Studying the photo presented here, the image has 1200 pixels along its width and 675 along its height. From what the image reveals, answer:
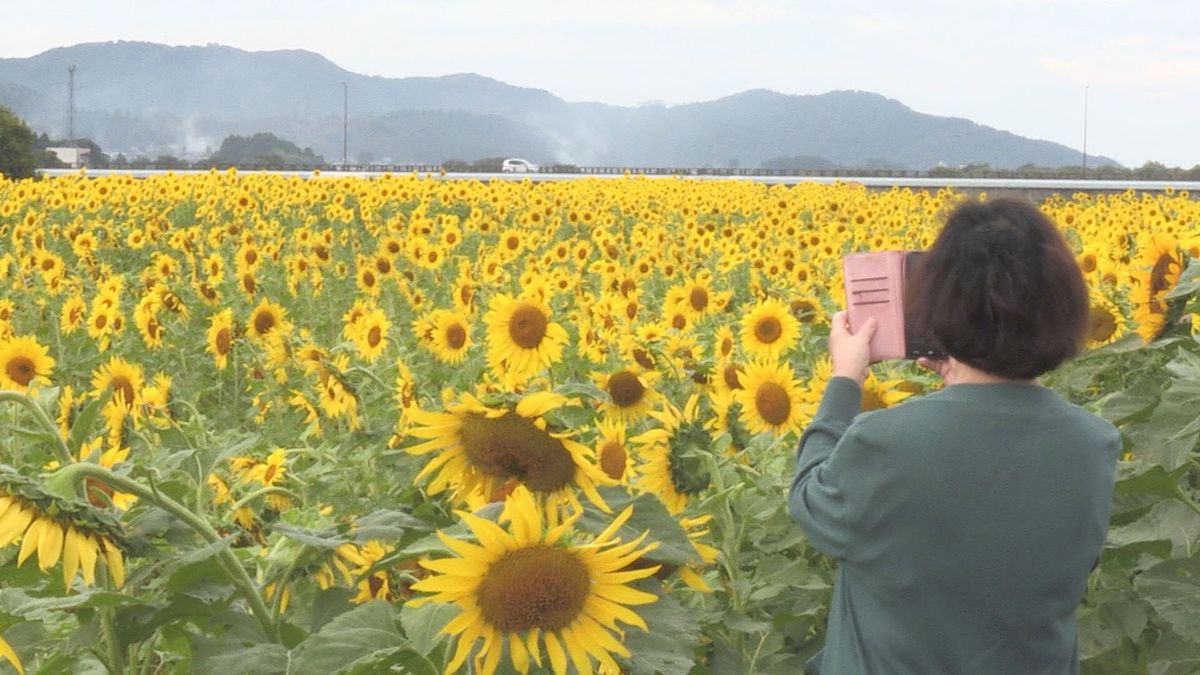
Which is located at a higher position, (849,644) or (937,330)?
(937,330)

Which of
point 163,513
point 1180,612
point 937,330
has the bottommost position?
point 1180,612

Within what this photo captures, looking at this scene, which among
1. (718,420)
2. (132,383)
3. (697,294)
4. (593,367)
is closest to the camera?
(718,420)

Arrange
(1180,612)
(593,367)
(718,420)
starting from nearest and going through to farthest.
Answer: (1180,612)
(718,420)
(593,367)

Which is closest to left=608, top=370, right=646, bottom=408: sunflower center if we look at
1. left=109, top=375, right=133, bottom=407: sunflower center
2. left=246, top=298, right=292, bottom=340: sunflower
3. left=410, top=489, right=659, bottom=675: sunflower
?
left=410, top=489, right=659, bottom=675: sunflower

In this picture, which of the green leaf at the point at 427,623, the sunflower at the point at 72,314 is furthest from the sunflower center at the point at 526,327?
the sunflower at the point at 72,314

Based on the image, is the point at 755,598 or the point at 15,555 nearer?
the point at 15,555

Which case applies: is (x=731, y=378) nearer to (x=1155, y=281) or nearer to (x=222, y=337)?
(x=1155, y=281)

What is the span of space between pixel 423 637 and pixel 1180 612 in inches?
57.7

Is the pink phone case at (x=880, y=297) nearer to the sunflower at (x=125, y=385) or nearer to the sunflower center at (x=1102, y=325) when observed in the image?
the sunflower center at (x=1102, y=325)

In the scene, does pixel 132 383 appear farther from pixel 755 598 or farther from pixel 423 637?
pixel 423 637

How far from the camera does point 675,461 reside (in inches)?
106

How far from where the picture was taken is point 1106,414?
272cm

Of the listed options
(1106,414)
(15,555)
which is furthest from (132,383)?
(1106,414)

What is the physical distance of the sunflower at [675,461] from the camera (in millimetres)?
2691
